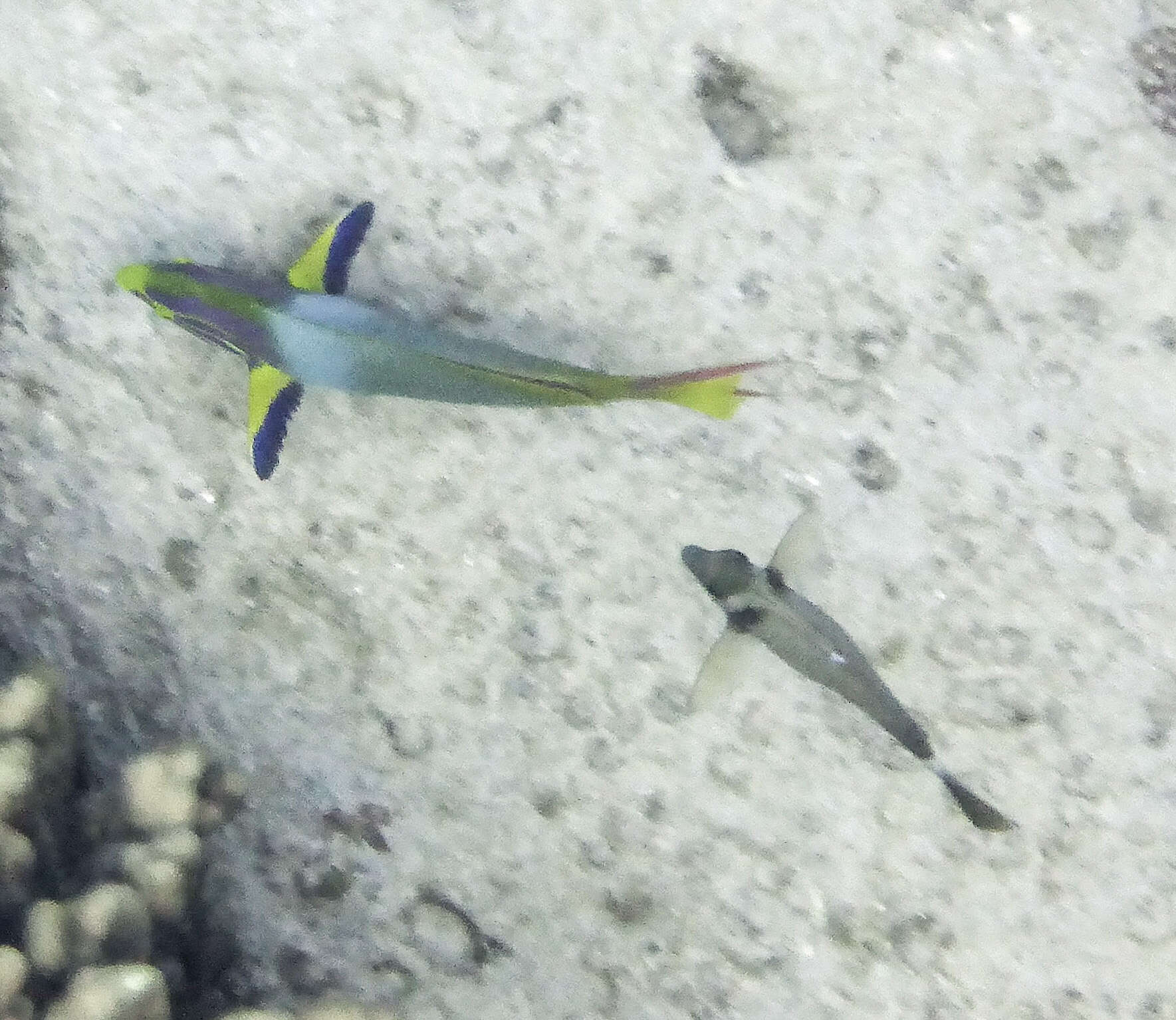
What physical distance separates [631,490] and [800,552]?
534 millimetres

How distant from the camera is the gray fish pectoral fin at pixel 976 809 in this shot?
9.45ft

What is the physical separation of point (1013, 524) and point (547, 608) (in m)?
1.42

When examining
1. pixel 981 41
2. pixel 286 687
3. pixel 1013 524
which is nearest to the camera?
pixel 981 41

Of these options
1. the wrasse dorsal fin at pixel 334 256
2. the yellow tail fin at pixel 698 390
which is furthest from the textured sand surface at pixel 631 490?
the yellow tail fin at pixel 698 390

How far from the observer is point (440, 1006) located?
3119 millimetres

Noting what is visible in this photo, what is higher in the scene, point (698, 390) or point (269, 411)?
point (698, 390)

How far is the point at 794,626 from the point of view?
2.75 metres

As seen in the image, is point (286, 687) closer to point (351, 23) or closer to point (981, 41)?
point (351, 23)

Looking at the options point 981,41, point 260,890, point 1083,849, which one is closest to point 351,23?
point 981,41

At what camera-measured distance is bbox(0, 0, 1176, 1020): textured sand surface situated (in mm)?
2717

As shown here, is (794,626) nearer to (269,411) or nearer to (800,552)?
(800,552)

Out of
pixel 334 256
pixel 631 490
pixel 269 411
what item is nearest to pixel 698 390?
pixel 631 490

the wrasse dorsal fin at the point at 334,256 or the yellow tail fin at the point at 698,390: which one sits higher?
the yellow tail fin at the point at 698,390

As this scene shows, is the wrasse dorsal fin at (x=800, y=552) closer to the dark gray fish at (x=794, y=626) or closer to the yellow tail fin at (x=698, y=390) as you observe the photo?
the dark gray fish at (x=794, y=626)
